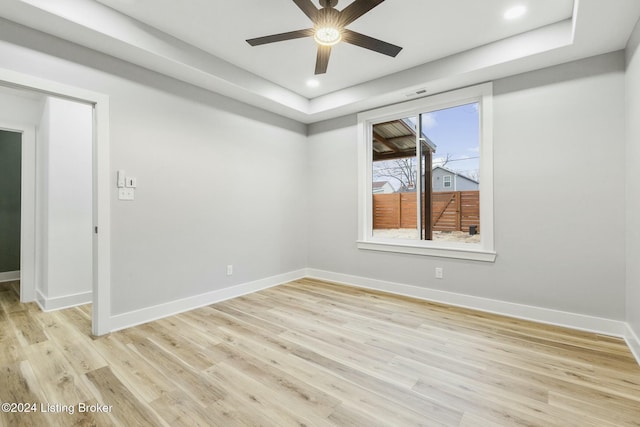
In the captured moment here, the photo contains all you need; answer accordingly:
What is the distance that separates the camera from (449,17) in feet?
8.22

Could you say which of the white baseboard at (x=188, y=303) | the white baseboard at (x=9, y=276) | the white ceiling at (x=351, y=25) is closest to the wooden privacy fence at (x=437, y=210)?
the white ceiling at (x=351, y=25)

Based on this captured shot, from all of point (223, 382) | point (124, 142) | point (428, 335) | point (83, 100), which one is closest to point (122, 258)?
point (124, 142)

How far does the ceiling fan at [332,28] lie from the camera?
1.94 metres

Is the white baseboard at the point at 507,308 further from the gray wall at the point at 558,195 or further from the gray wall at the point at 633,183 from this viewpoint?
the gray wall at the point at 633,183

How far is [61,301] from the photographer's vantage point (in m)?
3.36

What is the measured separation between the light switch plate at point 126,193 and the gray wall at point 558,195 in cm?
336

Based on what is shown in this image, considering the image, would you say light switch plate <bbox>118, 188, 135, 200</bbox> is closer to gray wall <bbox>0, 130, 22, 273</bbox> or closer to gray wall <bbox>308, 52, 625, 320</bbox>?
gray wall <bbox>308, 52, 625, 320</bbox>

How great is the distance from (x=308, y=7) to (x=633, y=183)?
2.80 metres

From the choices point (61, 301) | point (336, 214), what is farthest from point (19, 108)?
point (336, 214)

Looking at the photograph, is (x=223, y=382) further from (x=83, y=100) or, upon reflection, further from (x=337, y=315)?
(x=83, y=100)

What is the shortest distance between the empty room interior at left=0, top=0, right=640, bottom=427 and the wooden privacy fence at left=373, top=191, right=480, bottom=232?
24mm

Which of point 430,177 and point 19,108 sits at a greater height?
point 19,108

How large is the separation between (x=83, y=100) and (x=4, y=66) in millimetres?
482

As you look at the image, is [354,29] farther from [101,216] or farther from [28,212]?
[28,212]
